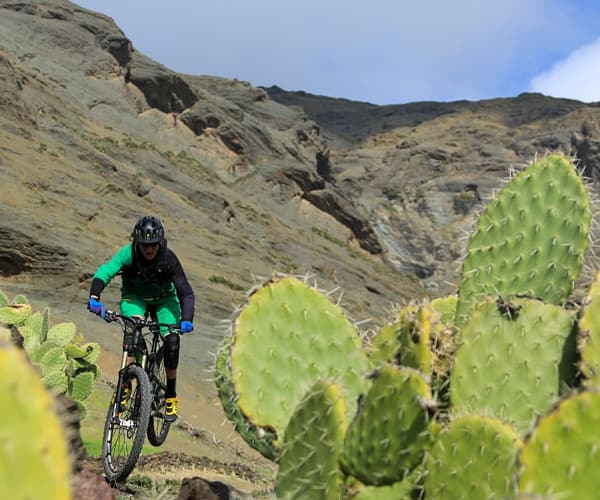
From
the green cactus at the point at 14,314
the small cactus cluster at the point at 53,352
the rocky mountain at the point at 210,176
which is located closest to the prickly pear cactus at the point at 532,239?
the rocky mountain at the point at 210,176

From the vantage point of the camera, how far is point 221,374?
11.7 ft

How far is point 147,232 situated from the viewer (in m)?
4.97

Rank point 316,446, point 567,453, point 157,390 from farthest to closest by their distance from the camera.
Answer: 1. point 157,390
2. point 316,446
3. point 567,453

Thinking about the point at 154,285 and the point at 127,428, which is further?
the point at 154,285

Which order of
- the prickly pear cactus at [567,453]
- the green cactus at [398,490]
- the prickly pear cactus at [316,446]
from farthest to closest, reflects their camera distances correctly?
the prickly pear cactus at [316,446] → the green cactus at [398,490] → the prickly pear cactus at [567,453]

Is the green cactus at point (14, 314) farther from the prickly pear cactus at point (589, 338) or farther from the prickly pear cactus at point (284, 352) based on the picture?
the prickly pear cactus at point (589, 338)

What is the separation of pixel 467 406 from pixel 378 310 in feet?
97.9

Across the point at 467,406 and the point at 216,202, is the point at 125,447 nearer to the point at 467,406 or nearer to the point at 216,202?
the point at 467,406

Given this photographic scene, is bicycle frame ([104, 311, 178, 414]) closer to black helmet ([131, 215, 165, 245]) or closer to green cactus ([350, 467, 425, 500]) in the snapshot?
black helmet ([131, 215, 165, 245])

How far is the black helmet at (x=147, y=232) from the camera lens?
4.97m

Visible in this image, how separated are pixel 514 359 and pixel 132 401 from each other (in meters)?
3.38

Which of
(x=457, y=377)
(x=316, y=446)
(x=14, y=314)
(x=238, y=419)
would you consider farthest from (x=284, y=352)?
(x=14, y=314)

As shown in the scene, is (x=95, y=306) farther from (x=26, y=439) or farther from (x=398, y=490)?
(x=26, y=439)

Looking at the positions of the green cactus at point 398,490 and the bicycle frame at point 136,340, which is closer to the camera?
the green cactus at point 398,490
